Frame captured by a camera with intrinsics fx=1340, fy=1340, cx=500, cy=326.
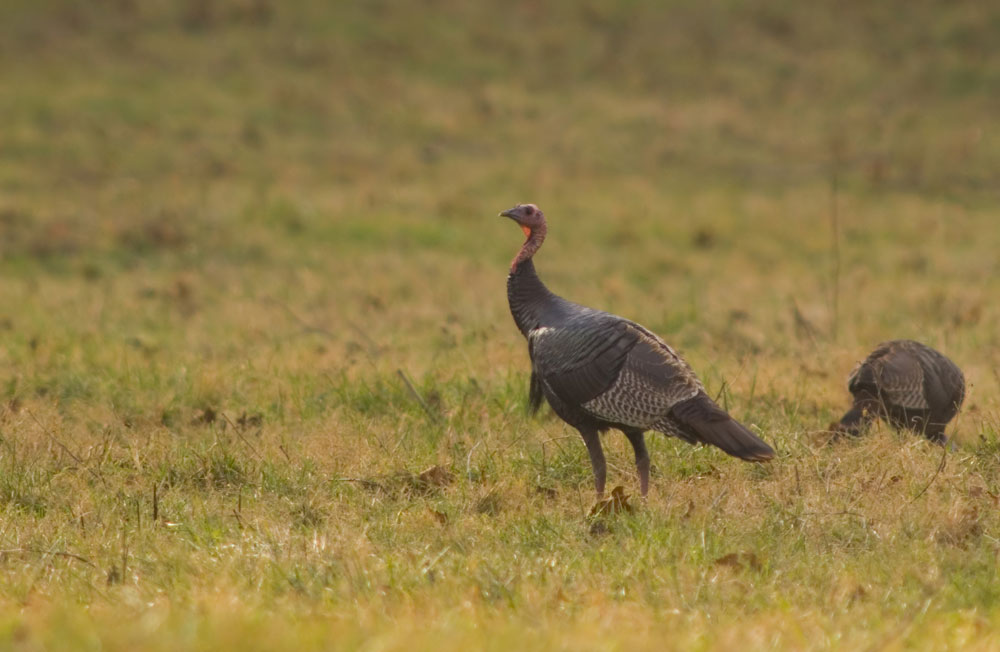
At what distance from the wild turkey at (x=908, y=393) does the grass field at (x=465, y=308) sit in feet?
0.64

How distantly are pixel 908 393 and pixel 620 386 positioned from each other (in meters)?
1.69

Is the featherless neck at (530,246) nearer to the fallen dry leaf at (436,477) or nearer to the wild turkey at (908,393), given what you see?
the fallen dry leaf at (436,477)

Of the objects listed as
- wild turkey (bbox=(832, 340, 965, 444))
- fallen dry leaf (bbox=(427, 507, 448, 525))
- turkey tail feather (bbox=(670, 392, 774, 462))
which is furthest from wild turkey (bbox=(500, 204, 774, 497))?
wild turkey (bbox=(832, 340, 965, 444))

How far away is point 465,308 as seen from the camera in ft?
34.0

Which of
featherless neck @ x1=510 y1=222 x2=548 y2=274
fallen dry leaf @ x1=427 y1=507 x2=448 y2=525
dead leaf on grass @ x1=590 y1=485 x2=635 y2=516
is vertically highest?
featherless neck @ x1=510 y1=222 x2=548 y2=274

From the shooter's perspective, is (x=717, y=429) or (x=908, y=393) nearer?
(x=717, y=429)

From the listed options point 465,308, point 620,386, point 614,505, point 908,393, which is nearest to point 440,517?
point 614,505

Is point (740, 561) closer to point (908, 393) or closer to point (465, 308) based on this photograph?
point (908, 393)

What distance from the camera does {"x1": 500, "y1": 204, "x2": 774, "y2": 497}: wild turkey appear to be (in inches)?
206

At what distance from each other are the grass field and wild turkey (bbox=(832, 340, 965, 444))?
194 mm

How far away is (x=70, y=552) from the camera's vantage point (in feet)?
15.7

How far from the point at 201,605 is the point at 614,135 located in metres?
15.0

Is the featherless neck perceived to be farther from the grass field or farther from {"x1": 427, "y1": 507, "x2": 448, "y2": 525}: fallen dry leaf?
{"x1": 427, "y1": 507, "x2": 448, "y2": 525}: fallen dry leaf

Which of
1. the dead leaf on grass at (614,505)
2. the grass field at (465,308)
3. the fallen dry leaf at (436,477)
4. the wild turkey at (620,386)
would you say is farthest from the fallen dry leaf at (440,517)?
the wild turkey at (620,386)
